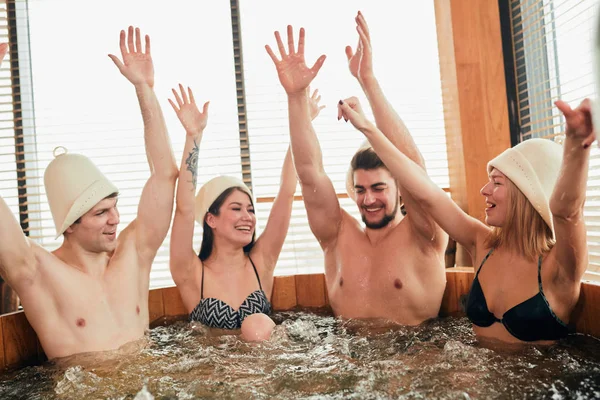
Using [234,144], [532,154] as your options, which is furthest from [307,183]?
[234,144]

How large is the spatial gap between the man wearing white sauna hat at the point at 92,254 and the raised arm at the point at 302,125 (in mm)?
545

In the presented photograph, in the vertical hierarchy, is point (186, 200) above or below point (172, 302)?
above

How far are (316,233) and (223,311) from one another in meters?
0.55

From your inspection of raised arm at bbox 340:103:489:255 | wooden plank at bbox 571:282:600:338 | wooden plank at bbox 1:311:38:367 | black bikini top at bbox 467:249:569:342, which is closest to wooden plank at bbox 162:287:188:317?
wooden plank at bbox 1:311:38:367

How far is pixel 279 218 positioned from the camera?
8.99ft

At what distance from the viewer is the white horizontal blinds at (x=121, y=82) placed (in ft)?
13.5

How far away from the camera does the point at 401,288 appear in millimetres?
2441

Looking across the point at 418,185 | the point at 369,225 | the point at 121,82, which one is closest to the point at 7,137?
the point at 121,82

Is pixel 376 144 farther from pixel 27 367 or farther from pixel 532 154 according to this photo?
pixel 27 367

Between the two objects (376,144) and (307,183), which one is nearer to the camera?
(376,144)

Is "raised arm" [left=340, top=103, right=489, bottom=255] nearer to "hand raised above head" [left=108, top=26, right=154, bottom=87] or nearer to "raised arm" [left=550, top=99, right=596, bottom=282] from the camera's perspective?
"raised arm" [left=550, top=99, right=596, bottom=282]

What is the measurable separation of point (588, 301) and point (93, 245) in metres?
1.92

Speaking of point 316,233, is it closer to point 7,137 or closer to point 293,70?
point 293,70

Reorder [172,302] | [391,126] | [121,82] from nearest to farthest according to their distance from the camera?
[391,126] < [172,302] < [121,82]
